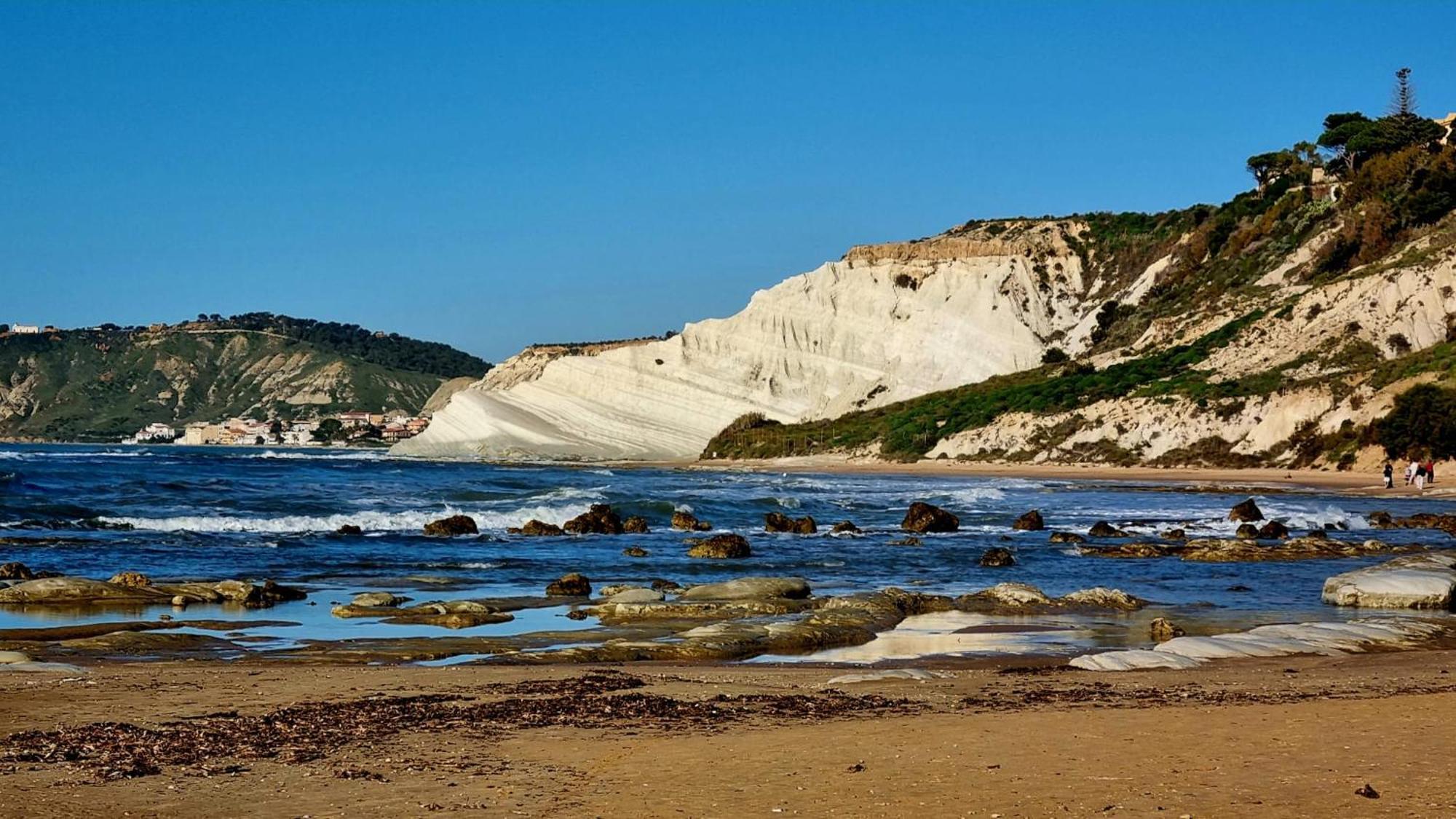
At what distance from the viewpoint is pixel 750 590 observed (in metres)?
16.2

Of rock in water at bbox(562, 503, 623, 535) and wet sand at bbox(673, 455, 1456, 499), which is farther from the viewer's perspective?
wet sand at bbox(673, 455, 1456, 499)

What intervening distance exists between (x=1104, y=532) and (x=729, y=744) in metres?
20.9

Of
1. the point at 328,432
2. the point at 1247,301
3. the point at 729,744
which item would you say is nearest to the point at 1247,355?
the point at 1247,301

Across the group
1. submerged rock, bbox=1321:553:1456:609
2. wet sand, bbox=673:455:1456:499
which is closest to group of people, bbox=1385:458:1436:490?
wet sand, bbox=673:455:1456:499

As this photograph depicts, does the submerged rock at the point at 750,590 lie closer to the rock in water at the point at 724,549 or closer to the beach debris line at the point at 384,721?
the beach debris line at the point at 384,721

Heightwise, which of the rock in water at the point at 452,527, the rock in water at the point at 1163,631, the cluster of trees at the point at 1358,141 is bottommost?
the rock in water at the point at 1163,631

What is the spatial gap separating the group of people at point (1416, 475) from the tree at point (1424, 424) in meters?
1.04

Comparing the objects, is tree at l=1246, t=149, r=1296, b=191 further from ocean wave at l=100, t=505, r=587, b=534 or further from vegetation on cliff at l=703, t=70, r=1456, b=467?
ocean wave at l=100, t=505, r=587, b=534

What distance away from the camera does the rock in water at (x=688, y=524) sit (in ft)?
102

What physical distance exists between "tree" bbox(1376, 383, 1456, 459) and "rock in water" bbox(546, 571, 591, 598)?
34.3 meters

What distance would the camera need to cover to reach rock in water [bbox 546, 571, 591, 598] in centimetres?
1719

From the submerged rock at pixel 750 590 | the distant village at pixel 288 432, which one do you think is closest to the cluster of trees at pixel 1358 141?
the submerged rock at pixel 750 590

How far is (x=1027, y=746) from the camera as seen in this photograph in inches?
283

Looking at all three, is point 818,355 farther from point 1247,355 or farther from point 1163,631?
point 1163,631
